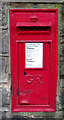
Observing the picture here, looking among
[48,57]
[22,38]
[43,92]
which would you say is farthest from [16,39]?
[43,92]

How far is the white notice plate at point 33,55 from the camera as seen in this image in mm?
1746

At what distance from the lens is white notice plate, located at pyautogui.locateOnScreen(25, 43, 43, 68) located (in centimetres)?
175

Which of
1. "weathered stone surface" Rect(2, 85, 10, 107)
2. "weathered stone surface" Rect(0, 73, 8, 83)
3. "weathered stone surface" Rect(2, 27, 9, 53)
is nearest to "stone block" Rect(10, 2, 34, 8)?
"weathered stone surface" Rect(2, 27, 9, 53)

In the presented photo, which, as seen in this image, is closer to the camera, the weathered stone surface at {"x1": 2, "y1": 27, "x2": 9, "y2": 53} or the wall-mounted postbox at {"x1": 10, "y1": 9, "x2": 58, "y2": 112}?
the wall-mounted postbox at {"x1": 10, "y1": 9, "x2": 58, "y2": 112}

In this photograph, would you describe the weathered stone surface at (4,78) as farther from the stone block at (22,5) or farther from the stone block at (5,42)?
the stone block at (22,5)

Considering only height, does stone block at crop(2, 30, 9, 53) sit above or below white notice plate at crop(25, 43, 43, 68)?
above

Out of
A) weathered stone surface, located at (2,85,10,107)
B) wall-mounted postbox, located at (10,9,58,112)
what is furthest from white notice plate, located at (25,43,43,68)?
weathered stone surface, located at (2,85,10,107)

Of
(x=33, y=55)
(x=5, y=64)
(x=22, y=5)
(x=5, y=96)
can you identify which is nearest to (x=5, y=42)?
(x=5, y=64)

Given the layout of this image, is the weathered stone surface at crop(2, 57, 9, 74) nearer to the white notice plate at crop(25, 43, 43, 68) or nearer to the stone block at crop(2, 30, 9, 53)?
the stone block at crop(2, 30, 9, 53)

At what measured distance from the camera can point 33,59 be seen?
5.82 ft

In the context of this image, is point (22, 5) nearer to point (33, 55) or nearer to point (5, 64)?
point (33, 55)

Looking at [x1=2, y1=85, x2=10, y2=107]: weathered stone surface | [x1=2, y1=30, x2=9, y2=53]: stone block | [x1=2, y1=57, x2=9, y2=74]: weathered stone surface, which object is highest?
[x1=2, y1=30, x2=9, y2=53]: stone block

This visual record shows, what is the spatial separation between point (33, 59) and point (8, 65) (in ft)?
1.18

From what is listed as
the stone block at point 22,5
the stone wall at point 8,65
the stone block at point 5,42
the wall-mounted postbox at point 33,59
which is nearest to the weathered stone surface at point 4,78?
the stone wall at point 8,65
